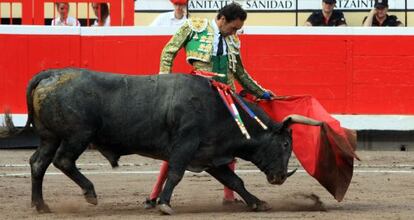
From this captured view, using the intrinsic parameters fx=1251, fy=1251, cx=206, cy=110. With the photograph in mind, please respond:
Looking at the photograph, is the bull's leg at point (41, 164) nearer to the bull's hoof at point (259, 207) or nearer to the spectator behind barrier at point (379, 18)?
the bull's hoof at point (259, 207)

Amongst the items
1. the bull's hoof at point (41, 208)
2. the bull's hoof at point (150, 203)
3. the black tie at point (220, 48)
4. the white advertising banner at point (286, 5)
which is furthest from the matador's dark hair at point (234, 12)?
the white advertising banner at point (286, 5)

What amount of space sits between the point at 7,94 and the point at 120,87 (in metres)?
5.07

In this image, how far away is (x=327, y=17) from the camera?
13117 millimetres

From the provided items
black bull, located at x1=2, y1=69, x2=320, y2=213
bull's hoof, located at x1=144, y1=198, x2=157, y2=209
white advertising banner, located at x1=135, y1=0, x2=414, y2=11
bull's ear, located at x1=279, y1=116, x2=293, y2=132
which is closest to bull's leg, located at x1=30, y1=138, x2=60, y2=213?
black bull, located at x1=2, y1=69, x2=320, y2=213

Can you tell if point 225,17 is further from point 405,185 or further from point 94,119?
point 405,185

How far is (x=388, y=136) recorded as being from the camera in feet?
42.3

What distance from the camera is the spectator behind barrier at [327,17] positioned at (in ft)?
42.9

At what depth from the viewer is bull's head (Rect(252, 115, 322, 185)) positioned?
8258 millimetres

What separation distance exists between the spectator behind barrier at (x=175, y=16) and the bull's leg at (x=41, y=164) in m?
5.06

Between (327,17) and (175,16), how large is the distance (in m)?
1.59

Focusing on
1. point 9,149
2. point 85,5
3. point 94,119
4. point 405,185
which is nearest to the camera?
point 94,119

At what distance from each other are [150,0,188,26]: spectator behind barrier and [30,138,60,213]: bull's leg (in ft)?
16.6

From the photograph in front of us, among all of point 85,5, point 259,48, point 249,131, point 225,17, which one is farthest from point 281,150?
point 85,5

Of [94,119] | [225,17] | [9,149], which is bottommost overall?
[9,149]
